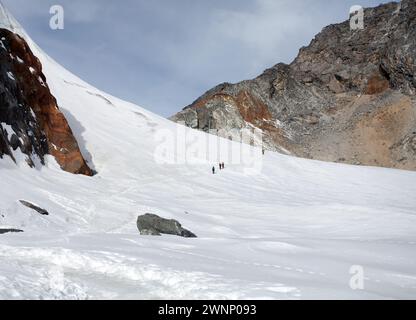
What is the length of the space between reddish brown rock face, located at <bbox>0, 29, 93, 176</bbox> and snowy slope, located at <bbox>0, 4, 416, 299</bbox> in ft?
5.81

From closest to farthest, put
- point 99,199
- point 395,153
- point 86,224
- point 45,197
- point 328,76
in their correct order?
point 86,224 < point 45,197 < point 99,199 < point 395,153 < point 328,76

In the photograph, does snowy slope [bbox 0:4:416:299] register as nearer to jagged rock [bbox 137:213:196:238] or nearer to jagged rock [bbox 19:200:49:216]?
jagged rock [bbox 19:200:49:216]

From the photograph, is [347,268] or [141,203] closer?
[347,268]

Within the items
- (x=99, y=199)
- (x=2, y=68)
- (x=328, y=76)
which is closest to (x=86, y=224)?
(x=99, y=199)

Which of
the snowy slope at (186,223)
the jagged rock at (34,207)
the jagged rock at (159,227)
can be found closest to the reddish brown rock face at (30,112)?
the snowy slope at (186,223)

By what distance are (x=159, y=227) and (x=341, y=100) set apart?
85.6 metres

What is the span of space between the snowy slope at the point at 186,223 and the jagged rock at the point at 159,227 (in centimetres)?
175

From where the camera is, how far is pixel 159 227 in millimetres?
16922

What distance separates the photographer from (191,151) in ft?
155

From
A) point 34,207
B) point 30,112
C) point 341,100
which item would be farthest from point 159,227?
point 341,100

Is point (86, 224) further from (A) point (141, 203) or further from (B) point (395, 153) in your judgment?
(B) point (395, 153)

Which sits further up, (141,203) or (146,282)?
(141,203)

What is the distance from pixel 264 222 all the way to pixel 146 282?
15.2m

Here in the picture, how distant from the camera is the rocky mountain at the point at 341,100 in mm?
78438
